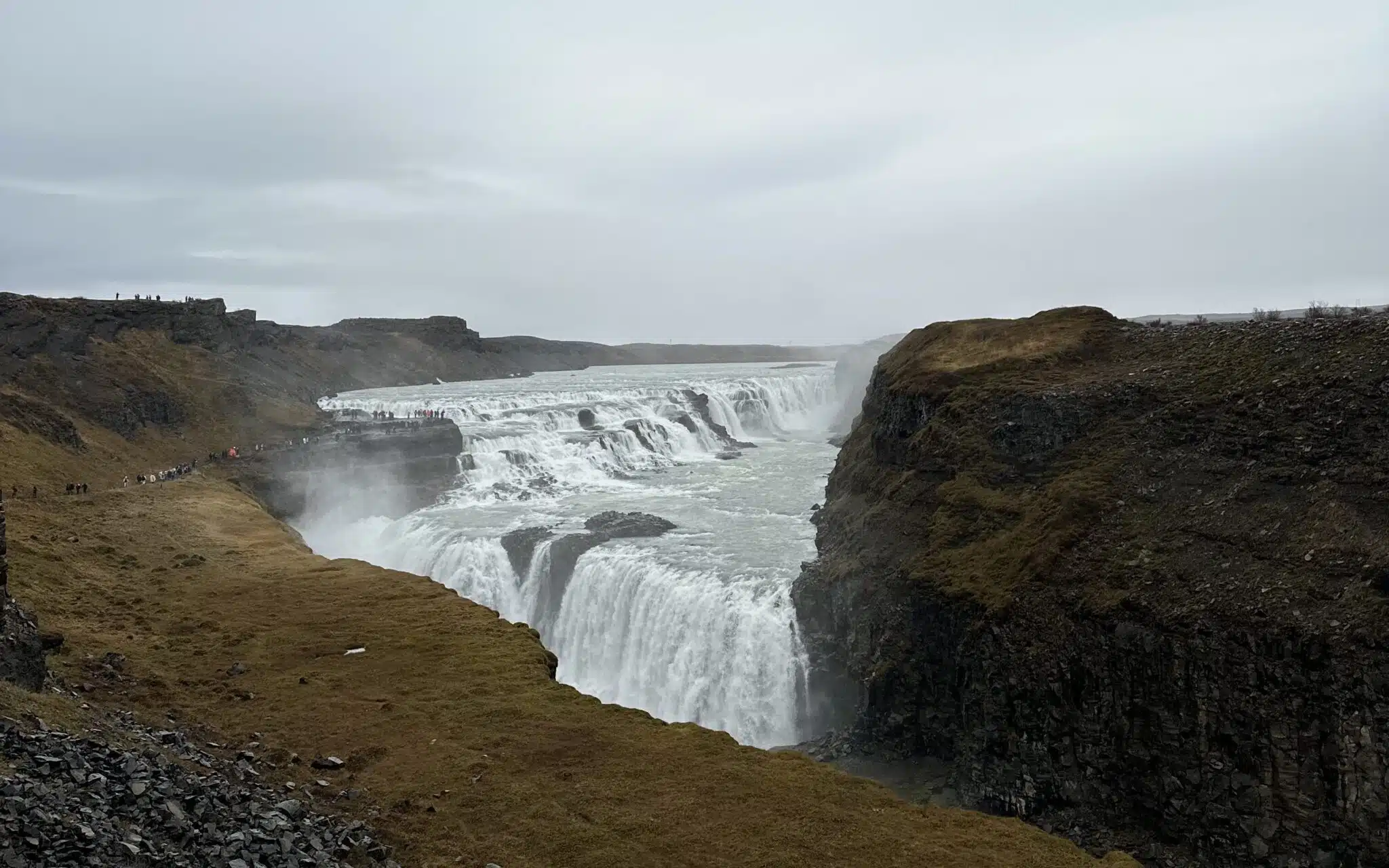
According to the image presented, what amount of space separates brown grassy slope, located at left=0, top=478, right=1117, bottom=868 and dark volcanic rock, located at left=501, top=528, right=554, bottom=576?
9.06 meters

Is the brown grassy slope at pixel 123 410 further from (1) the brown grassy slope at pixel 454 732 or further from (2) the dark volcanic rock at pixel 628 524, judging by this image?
(2) the dark volcanic rock at pixel 628 524

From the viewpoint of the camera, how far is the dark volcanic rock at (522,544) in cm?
3158

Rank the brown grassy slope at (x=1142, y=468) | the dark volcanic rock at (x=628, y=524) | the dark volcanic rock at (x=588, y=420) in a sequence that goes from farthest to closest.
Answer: the dark volcanic rock at (x=588, y=420)
the dark volcanic rock at (x=628, y=524)
the brown grassy slope at (x=1142, y=468)

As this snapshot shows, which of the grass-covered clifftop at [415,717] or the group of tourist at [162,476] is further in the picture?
the group of tourist at [162,476]

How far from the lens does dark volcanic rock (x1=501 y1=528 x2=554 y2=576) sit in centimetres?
3158

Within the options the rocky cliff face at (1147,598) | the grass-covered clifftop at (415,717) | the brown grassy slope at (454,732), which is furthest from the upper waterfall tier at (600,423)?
the rocky cliff face at (1147,598)

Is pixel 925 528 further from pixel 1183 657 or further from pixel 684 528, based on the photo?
pixel 684 528

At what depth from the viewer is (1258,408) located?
1811cm

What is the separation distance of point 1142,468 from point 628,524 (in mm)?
19861


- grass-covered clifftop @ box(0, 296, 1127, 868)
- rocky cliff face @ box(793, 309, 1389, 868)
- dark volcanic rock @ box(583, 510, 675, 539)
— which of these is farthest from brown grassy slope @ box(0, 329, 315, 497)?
rocky cliff face @ box(793, 309, 1389, 868)

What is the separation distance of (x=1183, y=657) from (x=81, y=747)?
1649cm

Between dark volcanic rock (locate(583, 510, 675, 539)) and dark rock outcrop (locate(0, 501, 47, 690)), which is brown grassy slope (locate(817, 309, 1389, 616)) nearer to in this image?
dark volcanic rock (locate(583, 510, 675, 539))

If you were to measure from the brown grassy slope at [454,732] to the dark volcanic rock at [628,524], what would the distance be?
11.8 m

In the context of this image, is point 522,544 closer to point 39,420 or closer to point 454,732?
point 454,732
